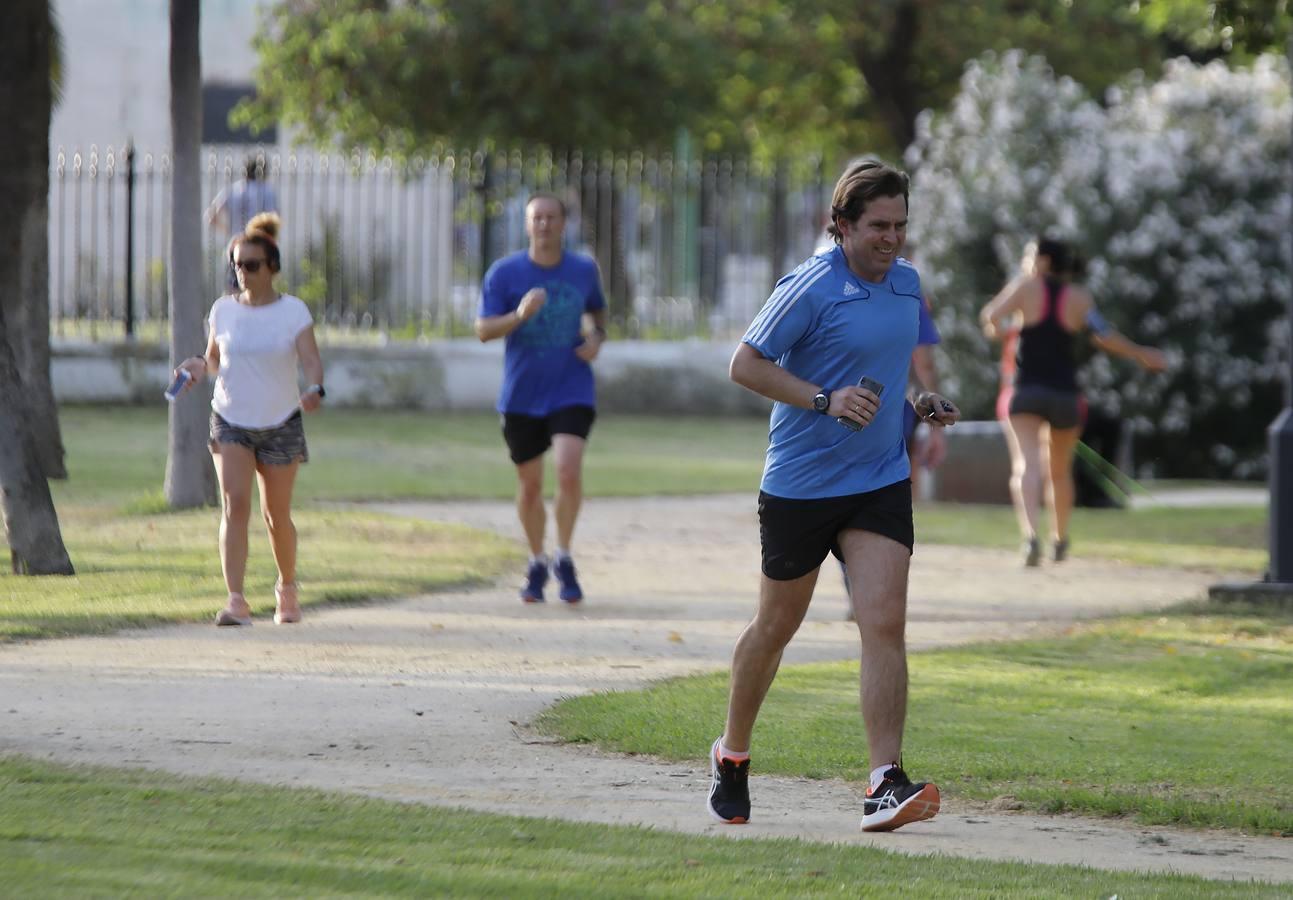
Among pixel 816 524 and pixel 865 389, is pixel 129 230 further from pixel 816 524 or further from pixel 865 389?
pixel 865 389

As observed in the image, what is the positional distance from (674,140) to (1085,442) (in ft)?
39.6

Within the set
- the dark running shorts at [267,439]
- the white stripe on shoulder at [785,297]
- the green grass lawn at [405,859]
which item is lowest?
the green grass lawn at [405,859]

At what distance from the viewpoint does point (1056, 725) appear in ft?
25.5

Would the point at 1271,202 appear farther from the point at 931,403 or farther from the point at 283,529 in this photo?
the point at 931,403

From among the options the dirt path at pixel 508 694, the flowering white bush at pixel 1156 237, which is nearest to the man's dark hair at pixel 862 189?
the dirt path at pixel 508 694

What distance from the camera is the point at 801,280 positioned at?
5996mm

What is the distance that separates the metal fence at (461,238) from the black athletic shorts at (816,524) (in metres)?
16.6

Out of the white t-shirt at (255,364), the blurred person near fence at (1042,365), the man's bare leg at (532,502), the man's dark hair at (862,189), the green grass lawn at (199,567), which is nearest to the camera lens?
the man's dark hair at (862,189)

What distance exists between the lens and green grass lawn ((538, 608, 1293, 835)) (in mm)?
6605

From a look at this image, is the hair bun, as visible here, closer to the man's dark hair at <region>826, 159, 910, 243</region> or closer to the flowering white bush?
the man's dark hair at <region>826, 159, 910, 243</region>

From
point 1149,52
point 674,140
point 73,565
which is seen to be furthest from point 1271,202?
point 73,565

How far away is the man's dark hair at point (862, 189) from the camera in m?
5.97

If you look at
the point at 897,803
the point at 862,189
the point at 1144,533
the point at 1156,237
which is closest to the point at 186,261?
the point at 1144,533

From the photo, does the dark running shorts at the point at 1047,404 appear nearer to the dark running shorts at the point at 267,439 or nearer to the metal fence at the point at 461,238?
the dark running shorts at the point at 267,439
